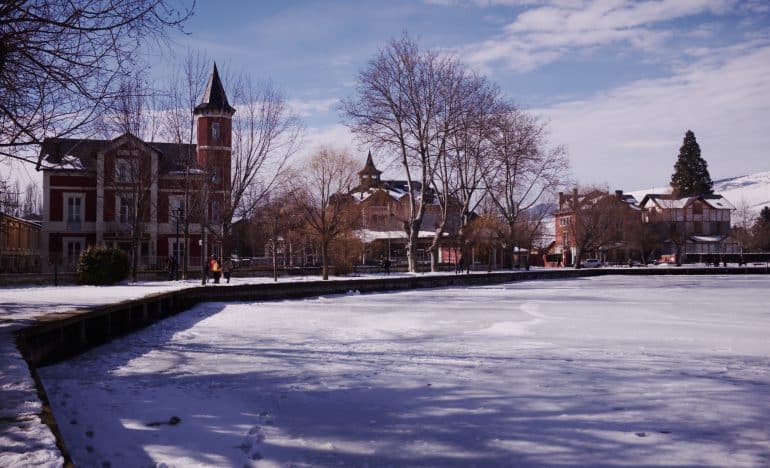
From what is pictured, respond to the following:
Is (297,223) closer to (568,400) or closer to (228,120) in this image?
(228,120)

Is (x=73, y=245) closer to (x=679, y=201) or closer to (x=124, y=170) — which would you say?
(x=124, y=170)

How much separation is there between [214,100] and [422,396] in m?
45.1

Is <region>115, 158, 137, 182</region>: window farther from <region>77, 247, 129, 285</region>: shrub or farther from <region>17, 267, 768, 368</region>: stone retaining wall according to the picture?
<region>17, 267, 768, 368</region>: stone retaining wall

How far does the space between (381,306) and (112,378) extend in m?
13.3

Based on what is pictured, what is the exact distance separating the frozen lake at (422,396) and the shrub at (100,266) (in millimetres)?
15373

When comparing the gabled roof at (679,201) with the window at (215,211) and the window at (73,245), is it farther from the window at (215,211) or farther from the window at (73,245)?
the window at (73,245)

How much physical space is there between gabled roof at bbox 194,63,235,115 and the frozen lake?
36.8m

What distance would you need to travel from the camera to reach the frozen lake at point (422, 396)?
628cm

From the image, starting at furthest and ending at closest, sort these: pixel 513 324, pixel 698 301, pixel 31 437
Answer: pixel 698 301 < pixel 513 324 < pixel 31 437

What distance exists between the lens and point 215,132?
46.9 metres

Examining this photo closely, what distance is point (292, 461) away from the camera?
6066mm

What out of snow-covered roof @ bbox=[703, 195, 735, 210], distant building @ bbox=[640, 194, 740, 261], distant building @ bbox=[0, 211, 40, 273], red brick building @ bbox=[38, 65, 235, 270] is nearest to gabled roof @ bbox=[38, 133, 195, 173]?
red brick building @ bbox=[38, 65, 235, 270]

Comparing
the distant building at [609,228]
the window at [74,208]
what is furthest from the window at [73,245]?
the distant building at [609,228]

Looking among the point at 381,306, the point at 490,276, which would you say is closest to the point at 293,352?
the point at 381,306
